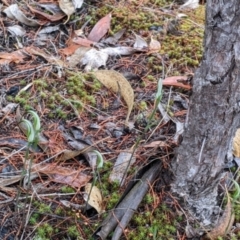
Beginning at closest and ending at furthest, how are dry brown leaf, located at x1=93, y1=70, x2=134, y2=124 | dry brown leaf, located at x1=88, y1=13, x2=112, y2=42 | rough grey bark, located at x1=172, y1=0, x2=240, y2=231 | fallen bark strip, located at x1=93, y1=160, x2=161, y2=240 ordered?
rough grey bark, located at x1=172, y1=0, x2=240, y2=231 → fallen bark strip, located at x1=93, y1=160, x2=161, y2=240 → dry brown leaf, located at x1=93, y1=70, x2=134, y2=124 → dry brown leaf, located at x1=88, y1=13, x2=112, y2=42

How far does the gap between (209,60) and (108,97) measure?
87cm

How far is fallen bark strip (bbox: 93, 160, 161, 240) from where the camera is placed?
168 cm

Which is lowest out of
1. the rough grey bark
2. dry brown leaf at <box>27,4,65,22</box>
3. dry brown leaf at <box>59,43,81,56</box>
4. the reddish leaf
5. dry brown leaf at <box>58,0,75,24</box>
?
dry brown leaf at <box>59,43,81,56</box>

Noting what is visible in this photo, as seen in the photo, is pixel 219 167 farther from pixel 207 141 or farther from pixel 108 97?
pixel 108 97

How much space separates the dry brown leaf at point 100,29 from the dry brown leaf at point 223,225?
123cm

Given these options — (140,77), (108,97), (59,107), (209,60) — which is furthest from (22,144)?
(209,60)

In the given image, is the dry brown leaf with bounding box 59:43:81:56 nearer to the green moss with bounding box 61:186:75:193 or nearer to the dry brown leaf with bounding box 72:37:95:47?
the dry brown leaf with bounding box 72:37:95:47

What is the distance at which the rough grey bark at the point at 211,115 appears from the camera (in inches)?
55.0

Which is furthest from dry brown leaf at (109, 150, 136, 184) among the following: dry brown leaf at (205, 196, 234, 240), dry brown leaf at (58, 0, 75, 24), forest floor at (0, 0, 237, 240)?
dry brown leaf at (58, 0, 75, 24)

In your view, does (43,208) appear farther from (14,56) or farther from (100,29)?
(100,29)

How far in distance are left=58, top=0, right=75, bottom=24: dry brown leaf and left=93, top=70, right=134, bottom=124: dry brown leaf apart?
21.7 inches

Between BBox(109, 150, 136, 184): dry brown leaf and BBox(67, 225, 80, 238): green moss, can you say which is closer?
BBox(67, 225, 80, 238): green moss

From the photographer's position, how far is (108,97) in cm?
226

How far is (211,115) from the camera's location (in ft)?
5.09
